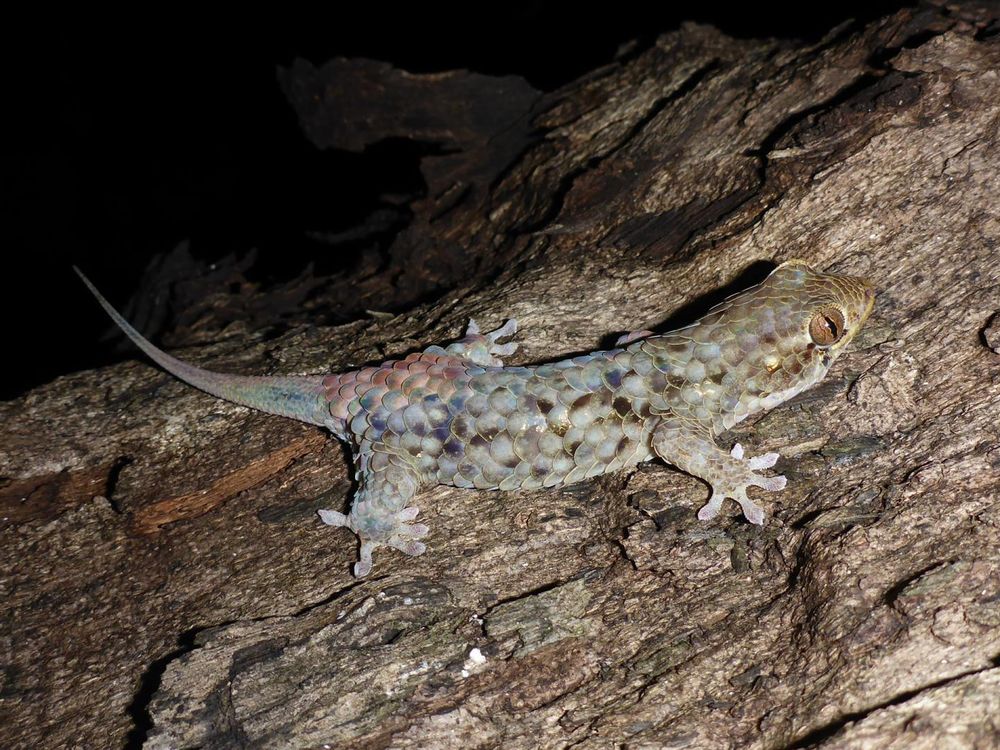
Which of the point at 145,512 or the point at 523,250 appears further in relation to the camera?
the point at 523,250

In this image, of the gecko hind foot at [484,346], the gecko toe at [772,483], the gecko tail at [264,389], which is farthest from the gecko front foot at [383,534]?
the gecko toe at [772,483]

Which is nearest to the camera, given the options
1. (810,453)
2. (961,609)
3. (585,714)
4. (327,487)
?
(961,609)

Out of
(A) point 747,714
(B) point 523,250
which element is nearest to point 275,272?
(B) point 523,250

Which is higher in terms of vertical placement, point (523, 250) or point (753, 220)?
point (523, 250)

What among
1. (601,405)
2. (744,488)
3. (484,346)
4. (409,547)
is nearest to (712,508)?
(744,488)

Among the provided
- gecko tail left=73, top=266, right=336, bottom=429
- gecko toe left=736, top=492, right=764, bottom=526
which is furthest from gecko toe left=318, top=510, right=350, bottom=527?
gecko toe left=736, top=492, right=764, bottom=526

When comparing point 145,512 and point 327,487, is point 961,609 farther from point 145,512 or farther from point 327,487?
point 145,512

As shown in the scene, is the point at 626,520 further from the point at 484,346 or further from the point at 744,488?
the point at 484,346
